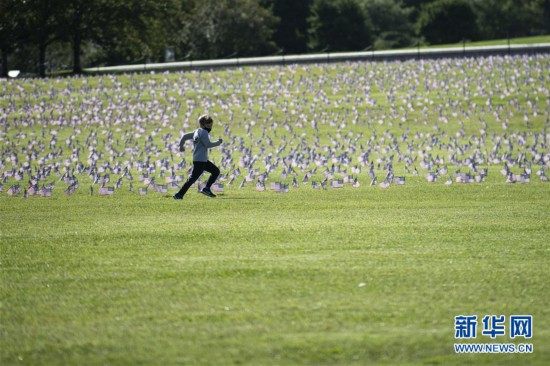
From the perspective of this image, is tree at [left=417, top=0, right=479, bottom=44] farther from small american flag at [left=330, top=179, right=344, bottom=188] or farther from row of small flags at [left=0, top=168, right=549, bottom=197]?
small american flag at [left=330, top=179, right=344, bottom=188]

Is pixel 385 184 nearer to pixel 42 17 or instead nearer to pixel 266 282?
pixel 266 282

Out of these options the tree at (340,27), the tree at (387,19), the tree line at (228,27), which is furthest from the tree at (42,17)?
the tree at (387,19)

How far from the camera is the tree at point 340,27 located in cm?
9381

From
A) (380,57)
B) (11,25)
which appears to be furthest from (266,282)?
(11,25)

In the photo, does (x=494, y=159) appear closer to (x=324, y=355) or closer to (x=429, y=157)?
(x=429, y=157)

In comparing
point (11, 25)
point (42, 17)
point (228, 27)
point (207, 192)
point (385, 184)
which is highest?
point (228, 27)

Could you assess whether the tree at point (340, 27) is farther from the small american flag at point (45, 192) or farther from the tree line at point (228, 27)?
the small american flag at point (45, 192)

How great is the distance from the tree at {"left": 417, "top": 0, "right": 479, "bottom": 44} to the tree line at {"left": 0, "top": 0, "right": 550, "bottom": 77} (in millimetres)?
87

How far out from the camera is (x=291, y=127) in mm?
37500

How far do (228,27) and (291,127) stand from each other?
2029 inches

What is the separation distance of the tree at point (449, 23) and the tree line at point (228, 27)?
0.09 metres

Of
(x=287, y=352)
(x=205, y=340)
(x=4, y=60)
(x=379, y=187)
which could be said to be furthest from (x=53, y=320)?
(x=4, y=60)

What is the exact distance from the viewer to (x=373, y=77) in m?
47.4

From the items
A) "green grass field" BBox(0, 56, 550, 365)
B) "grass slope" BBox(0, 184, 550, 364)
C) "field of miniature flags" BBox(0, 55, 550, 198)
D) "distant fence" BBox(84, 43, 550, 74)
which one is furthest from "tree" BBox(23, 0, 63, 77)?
"grass slope" BBox(0, 184, 550, 364)
